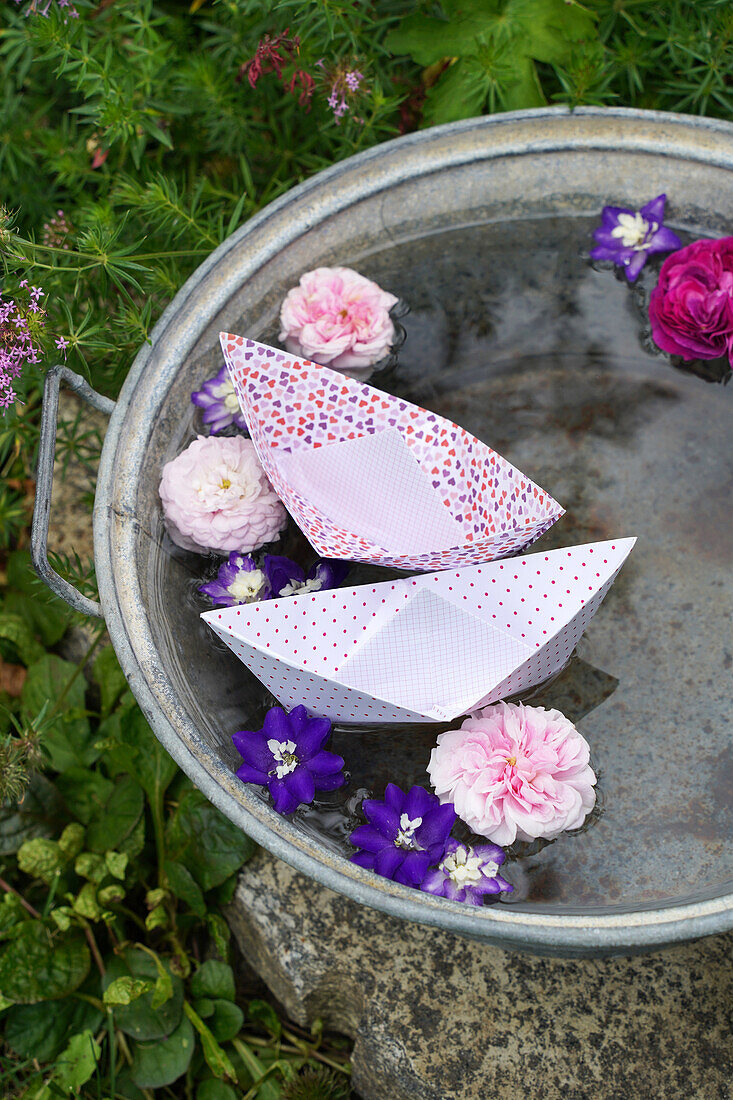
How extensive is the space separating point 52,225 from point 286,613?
73 centimetres

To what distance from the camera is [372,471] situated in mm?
1102

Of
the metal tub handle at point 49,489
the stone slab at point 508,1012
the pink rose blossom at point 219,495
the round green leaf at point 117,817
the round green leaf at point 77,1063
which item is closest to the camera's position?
the metal tub handle at point 49,489

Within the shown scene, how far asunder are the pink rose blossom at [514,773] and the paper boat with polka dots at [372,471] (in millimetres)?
209

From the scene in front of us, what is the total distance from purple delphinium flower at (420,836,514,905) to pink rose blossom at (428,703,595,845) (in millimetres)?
28

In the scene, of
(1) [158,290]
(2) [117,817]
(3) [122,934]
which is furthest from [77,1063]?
(1) [158,290]

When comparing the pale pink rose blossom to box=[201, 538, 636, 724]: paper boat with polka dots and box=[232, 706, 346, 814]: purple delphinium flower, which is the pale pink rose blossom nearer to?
box=[201, 538, 636, 724]: paper boat with polka dots

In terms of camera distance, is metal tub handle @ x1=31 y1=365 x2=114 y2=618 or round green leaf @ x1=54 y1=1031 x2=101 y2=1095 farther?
round green leaf @ x1=54 y1=1031 x2=101 y2=1095

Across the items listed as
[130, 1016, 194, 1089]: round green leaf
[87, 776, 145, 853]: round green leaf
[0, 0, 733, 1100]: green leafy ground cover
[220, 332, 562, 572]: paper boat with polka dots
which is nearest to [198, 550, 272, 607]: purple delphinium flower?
[220, 332, 562, 572]: paper boat with polka dots

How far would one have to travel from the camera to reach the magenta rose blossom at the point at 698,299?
119cm

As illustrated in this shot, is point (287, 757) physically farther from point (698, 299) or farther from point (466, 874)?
point (698, 299)

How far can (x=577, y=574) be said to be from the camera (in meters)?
1.01

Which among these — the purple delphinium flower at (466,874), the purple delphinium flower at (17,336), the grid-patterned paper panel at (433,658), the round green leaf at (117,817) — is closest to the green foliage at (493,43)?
the purple delphinium flower at (17,336)

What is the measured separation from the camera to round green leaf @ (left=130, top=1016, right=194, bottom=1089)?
4.52 feet

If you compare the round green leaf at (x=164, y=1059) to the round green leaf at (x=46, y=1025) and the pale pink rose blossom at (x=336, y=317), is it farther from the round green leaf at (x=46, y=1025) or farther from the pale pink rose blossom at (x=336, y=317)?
the pale pink rose blossom at (x=336, y=317)
